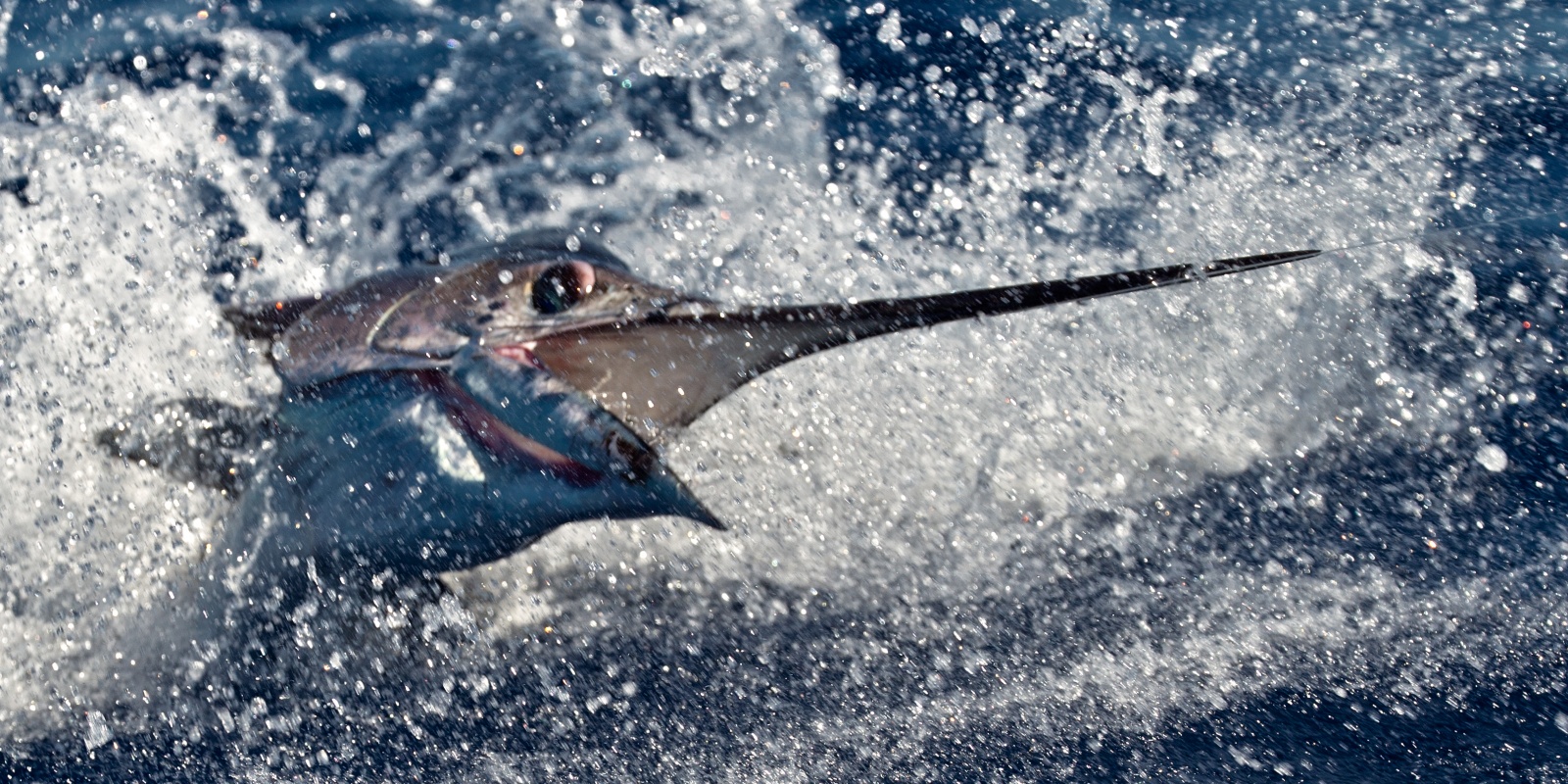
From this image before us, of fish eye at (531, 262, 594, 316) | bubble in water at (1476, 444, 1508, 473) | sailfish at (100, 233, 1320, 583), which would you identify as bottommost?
bubble in water at (1476, 444, 1508, 473)

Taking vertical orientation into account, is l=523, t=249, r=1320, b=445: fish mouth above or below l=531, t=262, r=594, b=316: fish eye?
below

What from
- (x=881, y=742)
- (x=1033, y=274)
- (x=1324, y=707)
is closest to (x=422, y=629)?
(x=881, y=742)

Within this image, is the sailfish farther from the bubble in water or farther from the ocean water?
the bubble in water

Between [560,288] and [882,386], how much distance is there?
89 centimetres

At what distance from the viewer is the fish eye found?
6.76ft

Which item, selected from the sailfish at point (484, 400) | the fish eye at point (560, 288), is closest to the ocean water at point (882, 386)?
the sailfish at point (484, 400)

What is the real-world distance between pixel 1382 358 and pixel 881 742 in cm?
161

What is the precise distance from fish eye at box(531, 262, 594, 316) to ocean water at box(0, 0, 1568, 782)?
566 millimetres

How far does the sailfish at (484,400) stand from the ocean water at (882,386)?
189 millimetres

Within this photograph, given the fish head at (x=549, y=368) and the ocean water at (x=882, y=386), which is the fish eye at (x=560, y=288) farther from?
the ocean water at (x=882, y=386)

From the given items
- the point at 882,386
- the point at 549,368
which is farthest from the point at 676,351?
the point at 882,386

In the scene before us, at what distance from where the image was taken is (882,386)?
260cm

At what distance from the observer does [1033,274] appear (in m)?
2.68

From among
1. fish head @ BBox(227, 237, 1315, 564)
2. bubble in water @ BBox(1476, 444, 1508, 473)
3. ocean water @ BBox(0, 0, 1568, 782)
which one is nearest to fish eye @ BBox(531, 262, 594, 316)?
fish head @ BBox(227, 237, 1315, 564)
